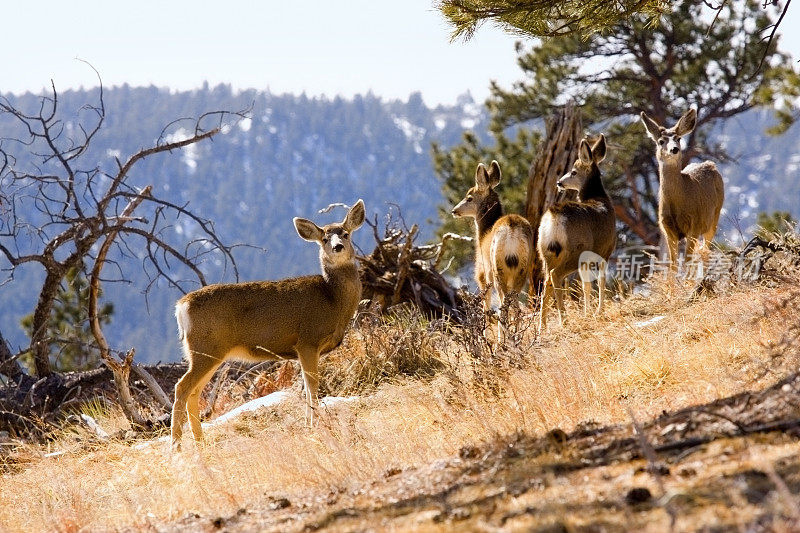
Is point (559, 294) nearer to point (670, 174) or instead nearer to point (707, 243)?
point (707, 243)

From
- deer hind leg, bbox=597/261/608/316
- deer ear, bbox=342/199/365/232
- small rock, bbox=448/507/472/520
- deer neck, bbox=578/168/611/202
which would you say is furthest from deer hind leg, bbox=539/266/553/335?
small rock, bbox=448/507/472/520

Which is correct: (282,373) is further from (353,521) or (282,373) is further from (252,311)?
(353,521)

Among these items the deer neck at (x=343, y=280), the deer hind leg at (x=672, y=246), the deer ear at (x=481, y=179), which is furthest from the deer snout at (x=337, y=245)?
the deer hind leg at (x=672, y=246)

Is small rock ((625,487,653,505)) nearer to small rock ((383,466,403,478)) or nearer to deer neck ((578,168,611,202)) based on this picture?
small rock ((383,466,403,478))

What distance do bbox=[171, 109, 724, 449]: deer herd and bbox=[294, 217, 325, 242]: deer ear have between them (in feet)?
0.04

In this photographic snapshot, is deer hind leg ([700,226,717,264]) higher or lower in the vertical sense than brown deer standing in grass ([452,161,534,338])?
lower

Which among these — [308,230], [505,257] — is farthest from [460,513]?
[505,257]

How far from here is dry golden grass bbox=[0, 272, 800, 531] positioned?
230 inches

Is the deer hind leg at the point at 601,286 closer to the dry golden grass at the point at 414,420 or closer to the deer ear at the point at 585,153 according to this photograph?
the dry golden grass at the point at 414,420

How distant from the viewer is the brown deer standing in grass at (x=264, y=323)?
25.6ft

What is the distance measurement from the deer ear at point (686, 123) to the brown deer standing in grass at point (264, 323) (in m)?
5.62

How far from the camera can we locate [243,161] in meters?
196

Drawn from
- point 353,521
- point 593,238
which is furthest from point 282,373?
point 353,521

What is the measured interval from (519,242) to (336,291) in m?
2.59
